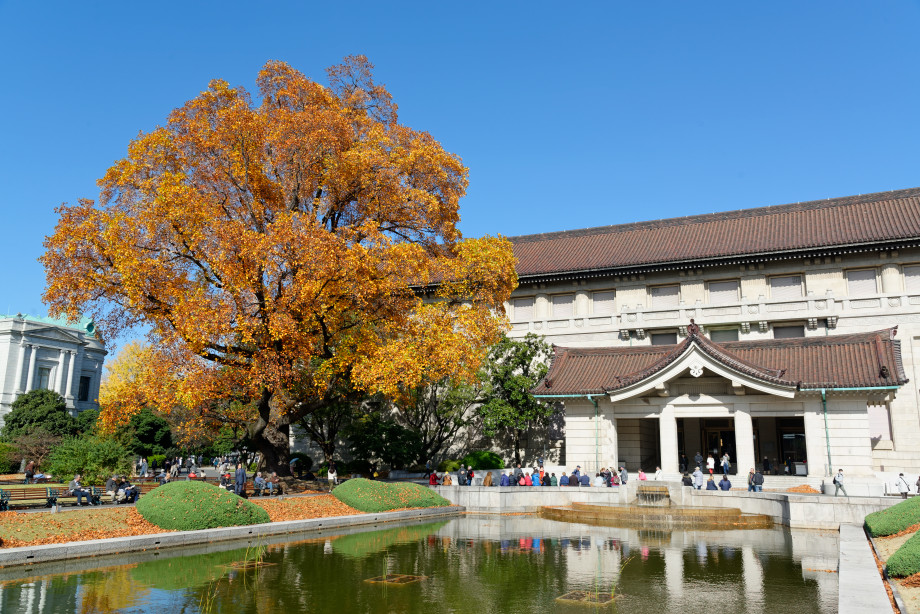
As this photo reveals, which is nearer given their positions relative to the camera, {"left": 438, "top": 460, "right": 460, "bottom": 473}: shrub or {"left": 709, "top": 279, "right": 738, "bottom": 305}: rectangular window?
{"left": 438, "top": 460, "right": 460, "bottom": 473}: shrub

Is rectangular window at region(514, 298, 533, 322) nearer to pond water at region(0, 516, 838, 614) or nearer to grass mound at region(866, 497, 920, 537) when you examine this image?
pond water at region(0, 516, 838, 614)

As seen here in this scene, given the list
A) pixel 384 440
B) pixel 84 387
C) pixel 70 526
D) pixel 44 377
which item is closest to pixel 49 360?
pixel 44 377

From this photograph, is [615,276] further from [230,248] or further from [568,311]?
[230,248]

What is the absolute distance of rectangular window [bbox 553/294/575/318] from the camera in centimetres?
4119

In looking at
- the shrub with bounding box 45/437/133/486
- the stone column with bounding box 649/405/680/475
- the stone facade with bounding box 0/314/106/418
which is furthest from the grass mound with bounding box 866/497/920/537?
the stone facade with bounding box 0/314/106/418

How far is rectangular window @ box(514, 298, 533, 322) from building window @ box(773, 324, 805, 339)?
14.3 m

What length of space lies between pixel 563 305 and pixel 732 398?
14.2 m

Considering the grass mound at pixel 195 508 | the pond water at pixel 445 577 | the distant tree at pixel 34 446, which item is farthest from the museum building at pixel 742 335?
the distant tree at pixel 34 446

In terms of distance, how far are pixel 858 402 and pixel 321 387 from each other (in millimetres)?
22067

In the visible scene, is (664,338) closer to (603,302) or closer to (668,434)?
(603,302)

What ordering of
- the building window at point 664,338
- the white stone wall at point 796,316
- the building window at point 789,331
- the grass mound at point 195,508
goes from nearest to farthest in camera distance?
the grass mound at point 195,508, the white stone wall at point 796,316, the building window at point 789,331, the building window at point 664,338

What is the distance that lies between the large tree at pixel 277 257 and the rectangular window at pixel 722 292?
17145 millimetres

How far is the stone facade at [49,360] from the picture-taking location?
2825 inches

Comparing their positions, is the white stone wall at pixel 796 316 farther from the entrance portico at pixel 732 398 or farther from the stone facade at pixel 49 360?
the stone facade at pixel 49 360
